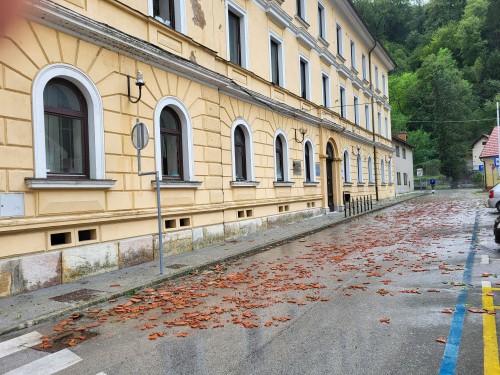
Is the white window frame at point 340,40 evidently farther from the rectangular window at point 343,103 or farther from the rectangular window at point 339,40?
the rectangular window at point 343,103

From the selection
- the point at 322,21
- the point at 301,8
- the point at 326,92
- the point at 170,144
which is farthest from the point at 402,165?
the point at 170,144

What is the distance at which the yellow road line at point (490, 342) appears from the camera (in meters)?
3.62

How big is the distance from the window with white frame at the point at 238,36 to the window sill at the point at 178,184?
210 inches

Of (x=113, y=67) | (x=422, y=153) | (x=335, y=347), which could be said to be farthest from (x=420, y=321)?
(x=422, y=153)

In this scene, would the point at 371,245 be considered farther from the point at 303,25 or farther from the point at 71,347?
the point at 303,25

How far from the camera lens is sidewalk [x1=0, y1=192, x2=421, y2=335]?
580 centimetres

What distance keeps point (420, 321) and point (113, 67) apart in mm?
7840

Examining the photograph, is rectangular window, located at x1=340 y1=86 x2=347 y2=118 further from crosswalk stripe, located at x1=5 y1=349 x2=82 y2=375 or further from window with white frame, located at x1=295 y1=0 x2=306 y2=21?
crosswalk stripe, located at x1=5 y1=349 x2=82 y2=375

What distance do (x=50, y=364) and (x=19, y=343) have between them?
3.21 feet

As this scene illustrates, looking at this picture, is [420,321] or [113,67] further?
[113,67]

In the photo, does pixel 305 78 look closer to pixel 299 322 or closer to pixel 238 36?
pixel 238 36

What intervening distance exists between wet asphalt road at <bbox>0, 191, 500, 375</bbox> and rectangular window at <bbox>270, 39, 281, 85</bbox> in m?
10.3

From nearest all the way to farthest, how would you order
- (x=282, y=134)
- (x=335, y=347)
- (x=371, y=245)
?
1. (x=335, y=347)
2. (x=371, y=245)
3. (x=282, y=134)

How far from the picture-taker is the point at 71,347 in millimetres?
4660
